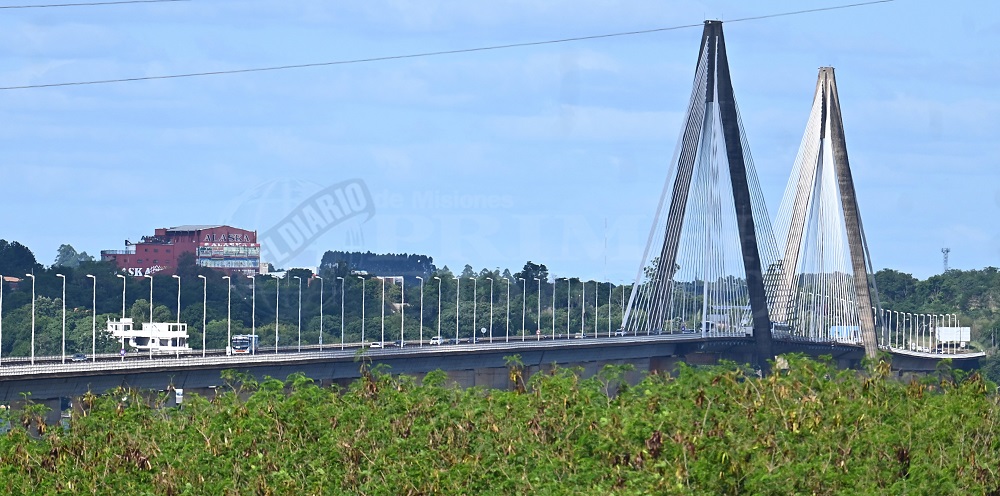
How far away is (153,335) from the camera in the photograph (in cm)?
10931

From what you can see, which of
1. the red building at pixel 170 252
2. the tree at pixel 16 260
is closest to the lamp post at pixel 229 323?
the tree at pixel 16 260

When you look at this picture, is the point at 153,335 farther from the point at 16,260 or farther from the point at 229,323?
the point at 16,260

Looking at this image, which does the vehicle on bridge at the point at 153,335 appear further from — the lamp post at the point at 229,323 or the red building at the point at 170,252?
the red building at the point at 170,252

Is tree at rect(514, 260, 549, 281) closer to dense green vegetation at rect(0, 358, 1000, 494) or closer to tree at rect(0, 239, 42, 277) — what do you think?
tree at rect(0, 239, 42, 277)

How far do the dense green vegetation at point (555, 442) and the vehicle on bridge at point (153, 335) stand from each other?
6905cm

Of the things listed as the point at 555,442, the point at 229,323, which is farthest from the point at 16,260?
the point at 555,442

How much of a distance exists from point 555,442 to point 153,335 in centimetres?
8063

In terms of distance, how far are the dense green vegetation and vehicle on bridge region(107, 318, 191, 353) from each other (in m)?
69.1

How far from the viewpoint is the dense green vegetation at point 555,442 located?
1116 inches

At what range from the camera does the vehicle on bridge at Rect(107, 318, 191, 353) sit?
107062 millimetres

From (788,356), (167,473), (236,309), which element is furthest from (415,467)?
(236,309)

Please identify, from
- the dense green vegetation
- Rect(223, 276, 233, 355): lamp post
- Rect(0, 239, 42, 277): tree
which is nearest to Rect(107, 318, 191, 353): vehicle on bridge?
Rect(223, 276, 233, 355): lamp post

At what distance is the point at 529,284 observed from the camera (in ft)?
566

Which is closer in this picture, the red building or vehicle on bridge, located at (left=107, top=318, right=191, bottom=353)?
vehicle on bridge, located at (left=107, top=318, right=191, bottom=353)
